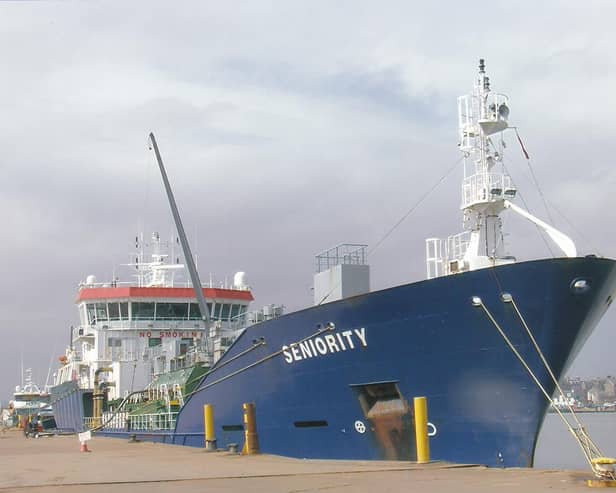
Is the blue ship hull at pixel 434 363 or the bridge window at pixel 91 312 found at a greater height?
the bridge window at pixel 91 312

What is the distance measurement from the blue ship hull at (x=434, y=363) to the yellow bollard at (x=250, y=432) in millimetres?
260

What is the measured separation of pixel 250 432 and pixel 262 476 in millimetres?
4443

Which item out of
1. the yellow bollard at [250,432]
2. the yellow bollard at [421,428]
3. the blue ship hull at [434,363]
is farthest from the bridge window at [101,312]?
the yellow bollard at [421,428]

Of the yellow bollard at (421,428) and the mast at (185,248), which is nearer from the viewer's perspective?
the yellow bollard at (421,428)

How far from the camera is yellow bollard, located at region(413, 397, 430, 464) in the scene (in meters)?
13.4

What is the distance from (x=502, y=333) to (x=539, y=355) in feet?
2.11

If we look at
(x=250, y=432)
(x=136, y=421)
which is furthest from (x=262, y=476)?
(x=136, y=421)

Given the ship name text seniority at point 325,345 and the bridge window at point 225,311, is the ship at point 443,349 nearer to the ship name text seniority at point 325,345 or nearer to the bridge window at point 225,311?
the ship name text seniority at point 325,345

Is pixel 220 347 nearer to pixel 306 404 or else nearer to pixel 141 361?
pixel 306 404

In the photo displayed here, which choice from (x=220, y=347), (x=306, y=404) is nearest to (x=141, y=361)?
(x=220, y=347)

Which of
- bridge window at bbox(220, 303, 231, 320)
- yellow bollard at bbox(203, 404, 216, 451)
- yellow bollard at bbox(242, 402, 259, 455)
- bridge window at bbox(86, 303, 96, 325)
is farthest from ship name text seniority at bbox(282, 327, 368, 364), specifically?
bridge window at bbox(86, 303, 96, 325)

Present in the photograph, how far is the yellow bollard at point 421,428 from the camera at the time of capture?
13.4m

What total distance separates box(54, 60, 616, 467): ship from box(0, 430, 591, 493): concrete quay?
54 cm

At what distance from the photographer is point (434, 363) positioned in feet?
45.5
